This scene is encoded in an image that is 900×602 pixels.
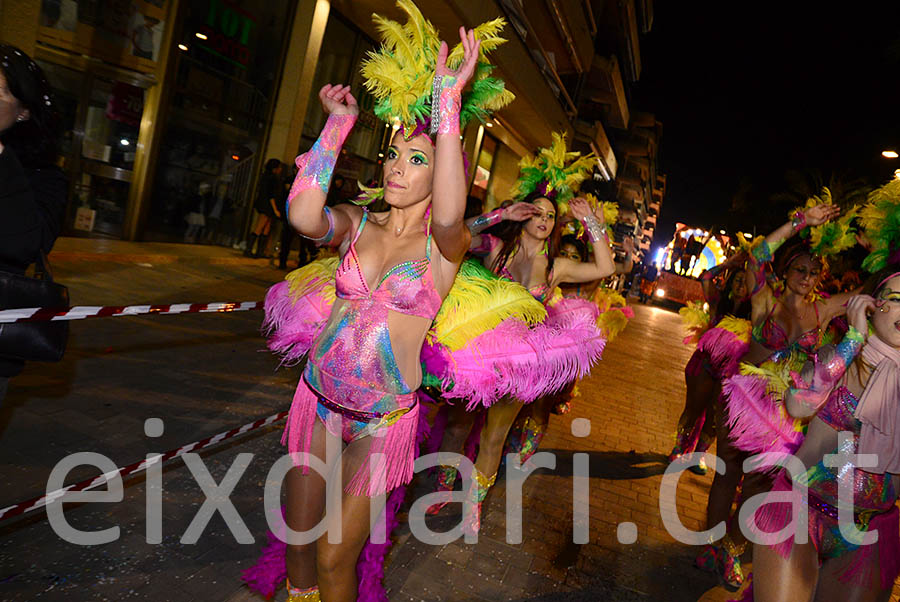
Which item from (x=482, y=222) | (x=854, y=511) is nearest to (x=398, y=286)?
(x=482, y=222)

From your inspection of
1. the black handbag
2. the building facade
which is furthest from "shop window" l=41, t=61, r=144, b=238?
the black handbag

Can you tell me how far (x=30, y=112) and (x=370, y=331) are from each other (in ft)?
5.19

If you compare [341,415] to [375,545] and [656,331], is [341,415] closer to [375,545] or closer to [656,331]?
[375,545]

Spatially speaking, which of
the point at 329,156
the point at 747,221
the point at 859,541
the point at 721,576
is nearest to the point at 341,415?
the point at 329,156

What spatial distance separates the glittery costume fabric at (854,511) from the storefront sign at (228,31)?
11102 millimetres

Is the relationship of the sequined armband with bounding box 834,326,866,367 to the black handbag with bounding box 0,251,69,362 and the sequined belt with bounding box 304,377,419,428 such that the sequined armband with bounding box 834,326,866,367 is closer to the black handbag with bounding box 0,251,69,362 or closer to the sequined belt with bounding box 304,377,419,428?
the sequined belt with bounding box 304,377,419,428

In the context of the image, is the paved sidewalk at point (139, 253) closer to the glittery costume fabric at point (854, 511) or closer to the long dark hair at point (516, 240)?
the long dark hair at point (516, 240)

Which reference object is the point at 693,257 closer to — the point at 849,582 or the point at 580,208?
the point at 580,208

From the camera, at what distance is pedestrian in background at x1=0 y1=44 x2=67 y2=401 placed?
212 centimetres

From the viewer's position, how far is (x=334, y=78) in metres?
13.4

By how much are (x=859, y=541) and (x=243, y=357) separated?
17.9ft

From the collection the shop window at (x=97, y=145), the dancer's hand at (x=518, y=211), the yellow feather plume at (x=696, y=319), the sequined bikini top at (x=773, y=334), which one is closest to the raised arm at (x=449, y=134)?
the dancer's hand at (x=518, y=211)

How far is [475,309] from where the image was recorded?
2.98m

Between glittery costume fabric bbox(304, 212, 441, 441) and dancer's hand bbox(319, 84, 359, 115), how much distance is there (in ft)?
1.80
